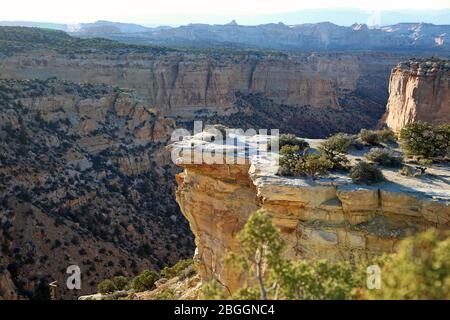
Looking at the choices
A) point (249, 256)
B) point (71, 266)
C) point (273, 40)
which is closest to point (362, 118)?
point (71, 266)

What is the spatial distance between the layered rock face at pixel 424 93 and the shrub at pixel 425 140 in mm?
24254

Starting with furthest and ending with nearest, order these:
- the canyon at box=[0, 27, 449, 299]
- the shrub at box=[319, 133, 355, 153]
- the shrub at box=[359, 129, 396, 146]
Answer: the shrub at box=[359, 129, 396, 146] → the shrub at box=[319, 133, 355, 153] → the canyon at box=[0, 27, 449, 299]

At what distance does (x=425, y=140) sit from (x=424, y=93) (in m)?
27.4

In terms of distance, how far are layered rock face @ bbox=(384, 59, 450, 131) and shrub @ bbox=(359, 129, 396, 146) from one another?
75.0 feet

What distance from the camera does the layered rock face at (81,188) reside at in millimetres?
25562

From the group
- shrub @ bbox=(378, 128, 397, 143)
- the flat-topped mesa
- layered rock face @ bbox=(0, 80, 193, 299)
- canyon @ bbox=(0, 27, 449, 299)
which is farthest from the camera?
layered rock face @ bbox=(0, 80, 193, 299)

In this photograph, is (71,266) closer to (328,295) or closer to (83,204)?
(83,204)

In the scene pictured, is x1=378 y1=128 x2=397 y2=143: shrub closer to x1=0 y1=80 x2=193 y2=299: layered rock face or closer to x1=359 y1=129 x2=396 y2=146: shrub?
x1=359 y1=129 x2=396 y2=146: shrub

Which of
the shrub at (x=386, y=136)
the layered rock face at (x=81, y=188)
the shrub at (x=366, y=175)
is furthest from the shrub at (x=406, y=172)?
the layered rock face at (x=81, y=188)

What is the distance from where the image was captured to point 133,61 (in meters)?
58.8

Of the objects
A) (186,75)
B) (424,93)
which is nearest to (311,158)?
(424,93)

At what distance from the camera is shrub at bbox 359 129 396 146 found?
60.2ft

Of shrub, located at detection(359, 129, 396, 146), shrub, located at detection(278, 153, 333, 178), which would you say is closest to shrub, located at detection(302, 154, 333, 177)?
shrub, located at detection(278, 153, 333, 178)

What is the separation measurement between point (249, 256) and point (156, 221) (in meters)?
24.5
